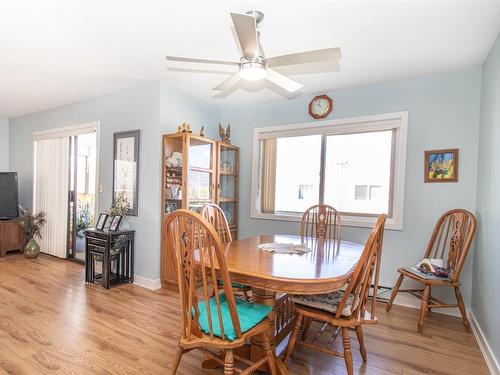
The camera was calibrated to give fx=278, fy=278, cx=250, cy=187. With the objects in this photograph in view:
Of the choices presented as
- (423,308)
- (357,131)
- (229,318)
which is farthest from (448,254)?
(229,318)

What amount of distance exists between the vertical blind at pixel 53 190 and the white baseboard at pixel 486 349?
16.5 ft

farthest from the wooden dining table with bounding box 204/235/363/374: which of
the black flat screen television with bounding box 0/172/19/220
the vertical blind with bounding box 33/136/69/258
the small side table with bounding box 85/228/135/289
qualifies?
the black flat screen television with bounding box 0/172/19/220

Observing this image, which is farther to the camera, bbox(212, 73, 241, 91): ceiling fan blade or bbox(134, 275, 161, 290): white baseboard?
bbox(134, 275, 161, 290): white baseboard

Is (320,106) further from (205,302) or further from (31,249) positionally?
(31,249)

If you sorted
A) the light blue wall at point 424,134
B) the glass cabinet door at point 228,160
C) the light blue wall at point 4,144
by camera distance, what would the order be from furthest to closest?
the light blue wall at point 4,144, the glass cabinet door at point 228,160, the light blue wall at point 424,134

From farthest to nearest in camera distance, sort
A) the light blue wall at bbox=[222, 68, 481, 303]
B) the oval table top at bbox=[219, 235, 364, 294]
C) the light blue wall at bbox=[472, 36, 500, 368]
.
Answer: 1. the light blue wall at bbox=[222, 68, 481, 303]
2. the light blue wall at bbox=[472, 36, 500, 368]
3. the oval table top at bbox=[219, 235, 364, 294]

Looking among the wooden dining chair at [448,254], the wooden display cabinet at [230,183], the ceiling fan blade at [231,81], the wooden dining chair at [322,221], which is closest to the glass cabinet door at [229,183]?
the wooden display cabinet at [230,183]

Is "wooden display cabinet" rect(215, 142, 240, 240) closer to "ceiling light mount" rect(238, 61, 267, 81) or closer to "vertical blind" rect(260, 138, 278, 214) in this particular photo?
"vertical blind" rect(260, 138, 278, 214)

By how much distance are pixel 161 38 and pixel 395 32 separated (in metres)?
1.79

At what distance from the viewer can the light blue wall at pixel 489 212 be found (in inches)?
74.4

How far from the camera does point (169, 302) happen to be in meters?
2.79

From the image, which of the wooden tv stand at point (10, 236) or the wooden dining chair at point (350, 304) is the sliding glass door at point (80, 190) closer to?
the wooden tv stand at point (10, 236)

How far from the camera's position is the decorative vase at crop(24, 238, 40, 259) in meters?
4.25

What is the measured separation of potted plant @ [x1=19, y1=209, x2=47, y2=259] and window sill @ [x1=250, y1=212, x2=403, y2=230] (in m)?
3.42
